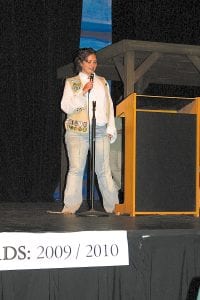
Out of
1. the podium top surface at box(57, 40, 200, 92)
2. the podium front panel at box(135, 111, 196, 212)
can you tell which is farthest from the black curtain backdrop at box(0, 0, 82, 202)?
the podium front panel at box(135, 111, 196, 212)

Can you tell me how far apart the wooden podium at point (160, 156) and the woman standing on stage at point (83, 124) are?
28cm

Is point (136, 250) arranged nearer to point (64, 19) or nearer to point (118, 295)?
point (118, 295)

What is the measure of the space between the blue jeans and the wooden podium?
13.3 inches

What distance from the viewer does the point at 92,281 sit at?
8.87 ft

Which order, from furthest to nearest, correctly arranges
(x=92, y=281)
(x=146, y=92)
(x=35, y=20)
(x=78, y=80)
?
(x=146, y=92) < (x=35, y=20) < (x=78, y=80) < (x=92, y=281)

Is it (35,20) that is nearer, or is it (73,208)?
(73,208)

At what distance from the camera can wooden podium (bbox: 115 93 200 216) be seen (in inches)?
150

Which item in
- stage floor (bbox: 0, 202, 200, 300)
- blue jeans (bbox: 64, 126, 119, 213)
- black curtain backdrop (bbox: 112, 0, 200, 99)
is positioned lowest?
stage floor (bbox: 0, 202, 200, 300)

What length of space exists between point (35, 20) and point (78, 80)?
110 inches

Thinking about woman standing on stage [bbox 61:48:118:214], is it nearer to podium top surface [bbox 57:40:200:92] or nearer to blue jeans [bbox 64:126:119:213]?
blue jeans [bbox 64:126:119:213]

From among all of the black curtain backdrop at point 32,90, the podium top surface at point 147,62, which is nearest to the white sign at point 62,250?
the podium top surface at point 147,62

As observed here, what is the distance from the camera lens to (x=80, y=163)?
422 cm

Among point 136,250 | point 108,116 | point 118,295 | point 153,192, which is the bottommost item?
point 118,295

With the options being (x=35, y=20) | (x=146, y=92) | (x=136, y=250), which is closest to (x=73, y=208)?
(x=136, y=250)
